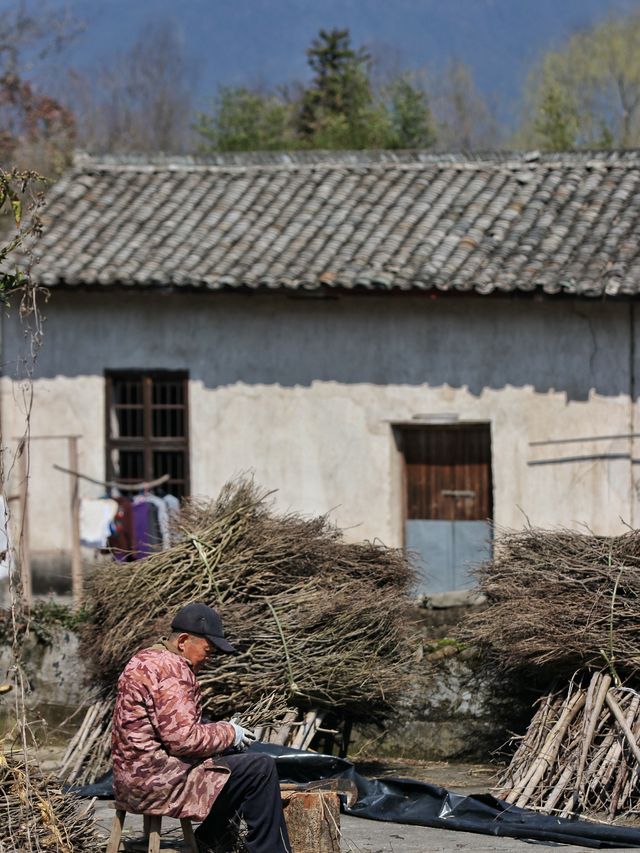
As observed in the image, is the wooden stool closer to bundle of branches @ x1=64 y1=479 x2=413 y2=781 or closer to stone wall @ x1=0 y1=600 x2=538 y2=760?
bundle of branches @ x1=64 y1=479 x2=413 y2=781

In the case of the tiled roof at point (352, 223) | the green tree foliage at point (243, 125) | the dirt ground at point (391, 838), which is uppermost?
the green tree foliage at point (243, 125)

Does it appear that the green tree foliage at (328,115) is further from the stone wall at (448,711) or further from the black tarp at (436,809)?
the black tarp at (436,809)

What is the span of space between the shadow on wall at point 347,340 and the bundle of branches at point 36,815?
8.25 metres

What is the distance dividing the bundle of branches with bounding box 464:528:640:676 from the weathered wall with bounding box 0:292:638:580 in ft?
13.7

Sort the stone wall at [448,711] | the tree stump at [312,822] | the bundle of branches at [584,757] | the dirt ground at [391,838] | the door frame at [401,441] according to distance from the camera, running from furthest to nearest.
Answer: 1. the door frame at [401,441]
2. the stone wall at [448,711]
3. the bundle of branches at [584,757]
4. the dirt ground at [391,838]
5. the tree stump at [312,822]

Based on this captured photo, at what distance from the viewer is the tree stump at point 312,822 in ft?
23.1

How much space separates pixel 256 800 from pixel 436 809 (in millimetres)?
1750

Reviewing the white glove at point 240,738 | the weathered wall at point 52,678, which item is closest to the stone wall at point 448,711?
the weathered wall at point 52,678

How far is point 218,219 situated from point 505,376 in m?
4.00

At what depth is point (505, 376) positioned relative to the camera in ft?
46.1

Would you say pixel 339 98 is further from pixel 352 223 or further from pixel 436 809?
pixel 436 809

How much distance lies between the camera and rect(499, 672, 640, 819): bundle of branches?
8.01 m

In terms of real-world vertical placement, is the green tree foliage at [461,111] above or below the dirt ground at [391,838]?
above

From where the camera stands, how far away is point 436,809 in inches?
314
